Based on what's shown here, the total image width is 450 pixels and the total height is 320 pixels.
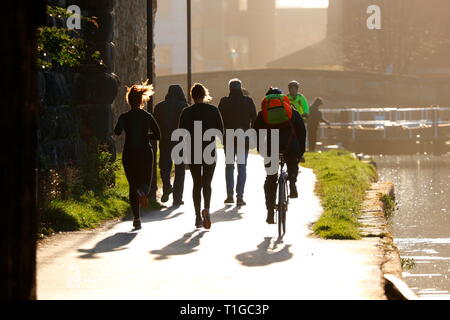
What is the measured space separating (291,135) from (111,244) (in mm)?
2469

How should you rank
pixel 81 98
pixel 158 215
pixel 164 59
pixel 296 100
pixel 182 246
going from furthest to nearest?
pixel 164 59, pixel 296 100, pixel 81 98, pixel 158 215, pixel 182 246

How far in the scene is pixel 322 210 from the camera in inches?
669

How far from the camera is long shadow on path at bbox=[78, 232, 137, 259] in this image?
12258 mm

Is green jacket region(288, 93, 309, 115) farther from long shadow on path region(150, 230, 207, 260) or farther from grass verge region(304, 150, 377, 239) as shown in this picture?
long shadow on path region(150, 230, 207, 260)

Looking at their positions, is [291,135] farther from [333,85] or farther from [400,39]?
[400,39]

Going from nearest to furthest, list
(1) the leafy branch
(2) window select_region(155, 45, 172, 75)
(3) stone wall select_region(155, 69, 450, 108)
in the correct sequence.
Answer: (1) the leafy branch < (3) stone wall select_region(155, 69, 450, 108) < (2) window select_region(155, 45, 172, 75)

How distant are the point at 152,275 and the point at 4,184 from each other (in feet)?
14.8

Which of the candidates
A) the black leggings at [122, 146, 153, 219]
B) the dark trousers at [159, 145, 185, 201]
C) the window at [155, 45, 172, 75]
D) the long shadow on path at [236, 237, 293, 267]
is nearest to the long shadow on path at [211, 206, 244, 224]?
the dark trousers at [159, 145, 185, 201]

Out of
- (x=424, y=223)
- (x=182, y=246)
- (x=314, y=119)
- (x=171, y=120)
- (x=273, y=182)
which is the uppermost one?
(x=171, y=120)

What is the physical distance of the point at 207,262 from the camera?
37.9 ft

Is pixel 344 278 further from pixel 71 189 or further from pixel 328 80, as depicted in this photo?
pixel 328 80

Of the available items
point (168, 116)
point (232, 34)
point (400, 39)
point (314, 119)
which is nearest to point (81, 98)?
point (168, 116)

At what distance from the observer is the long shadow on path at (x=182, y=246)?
12219 mm

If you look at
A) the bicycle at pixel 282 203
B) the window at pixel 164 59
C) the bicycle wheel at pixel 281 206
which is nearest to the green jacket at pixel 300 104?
the bicycle at pixel 282 203
